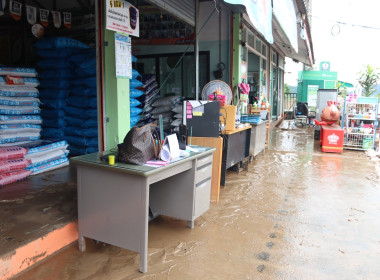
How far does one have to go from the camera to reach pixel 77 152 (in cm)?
535

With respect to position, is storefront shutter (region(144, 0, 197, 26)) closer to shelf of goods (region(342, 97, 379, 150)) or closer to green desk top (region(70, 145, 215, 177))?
green desk top (region(70, 145, 215, 177))

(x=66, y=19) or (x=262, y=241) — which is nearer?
(x=262, y=241)

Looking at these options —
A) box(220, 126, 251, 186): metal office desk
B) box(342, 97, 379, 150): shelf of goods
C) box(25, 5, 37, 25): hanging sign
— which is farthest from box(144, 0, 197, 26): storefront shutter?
box(342, 97, 379, 150): shelf of goods

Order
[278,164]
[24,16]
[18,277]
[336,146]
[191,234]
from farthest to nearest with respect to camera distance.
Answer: [336,146], [278,164], [24,16], [191,234], [18,277]

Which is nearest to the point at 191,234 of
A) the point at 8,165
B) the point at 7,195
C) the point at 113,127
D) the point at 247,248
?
the point at 247,248

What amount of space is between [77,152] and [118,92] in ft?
6.14

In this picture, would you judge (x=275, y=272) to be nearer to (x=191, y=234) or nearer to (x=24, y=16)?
(x=191, y=234)

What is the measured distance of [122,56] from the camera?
4016 millimetres

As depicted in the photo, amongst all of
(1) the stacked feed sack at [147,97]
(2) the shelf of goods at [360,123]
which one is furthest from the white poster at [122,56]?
(2) the shelf of goods at [360,123]

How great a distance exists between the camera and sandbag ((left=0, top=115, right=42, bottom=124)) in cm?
→ 439

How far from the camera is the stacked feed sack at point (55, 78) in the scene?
512 cm

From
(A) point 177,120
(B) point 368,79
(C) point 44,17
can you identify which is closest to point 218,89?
(A) point 177,120

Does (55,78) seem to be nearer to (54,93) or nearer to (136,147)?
(54,93)

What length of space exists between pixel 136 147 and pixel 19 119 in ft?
9.69
